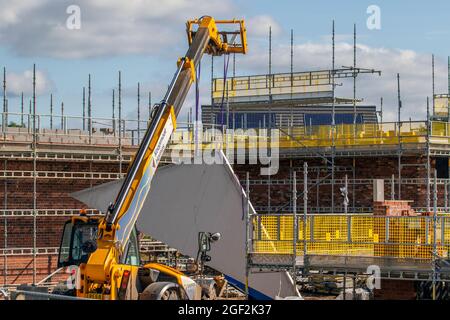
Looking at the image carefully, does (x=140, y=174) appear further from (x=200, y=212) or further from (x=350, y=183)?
(x=350, y=183)

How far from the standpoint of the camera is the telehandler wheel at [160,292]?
16.9 m

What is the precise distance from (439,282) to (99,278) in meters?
7.05

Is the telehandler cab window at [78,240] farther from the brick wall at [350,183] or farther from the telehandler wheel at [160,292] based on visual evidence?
the brick wall at [350,183]

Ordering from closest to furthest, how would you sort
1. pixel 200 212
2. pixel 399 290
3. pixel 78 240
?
pixel 78 240, pixel 399 290, pixel 200 212

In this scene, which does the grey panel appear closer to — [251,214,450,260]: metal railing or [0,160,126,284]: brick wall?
[251,214,450,260]: metal railing

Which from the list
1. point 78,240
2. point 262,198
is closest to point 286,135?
point 262,198

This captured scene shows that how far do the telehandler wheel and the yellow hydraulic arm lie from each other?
601 millimetres

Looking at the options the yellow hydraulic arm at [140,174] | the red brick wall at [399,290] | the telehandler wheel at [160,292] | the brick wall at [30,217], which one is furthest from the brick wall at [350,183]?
the telehandler wheel at [160,292]

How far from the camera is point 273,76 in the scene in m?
36.7

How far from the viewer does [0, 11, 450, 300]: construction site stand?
64.4ft

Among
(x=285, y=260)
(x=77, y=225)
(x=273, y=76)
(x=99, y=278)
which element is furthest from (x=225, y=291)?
(x=273, y=76)

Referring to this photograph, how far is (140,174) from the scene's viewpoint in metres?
17.5

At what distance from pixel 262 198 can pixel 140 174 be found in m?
15.5
